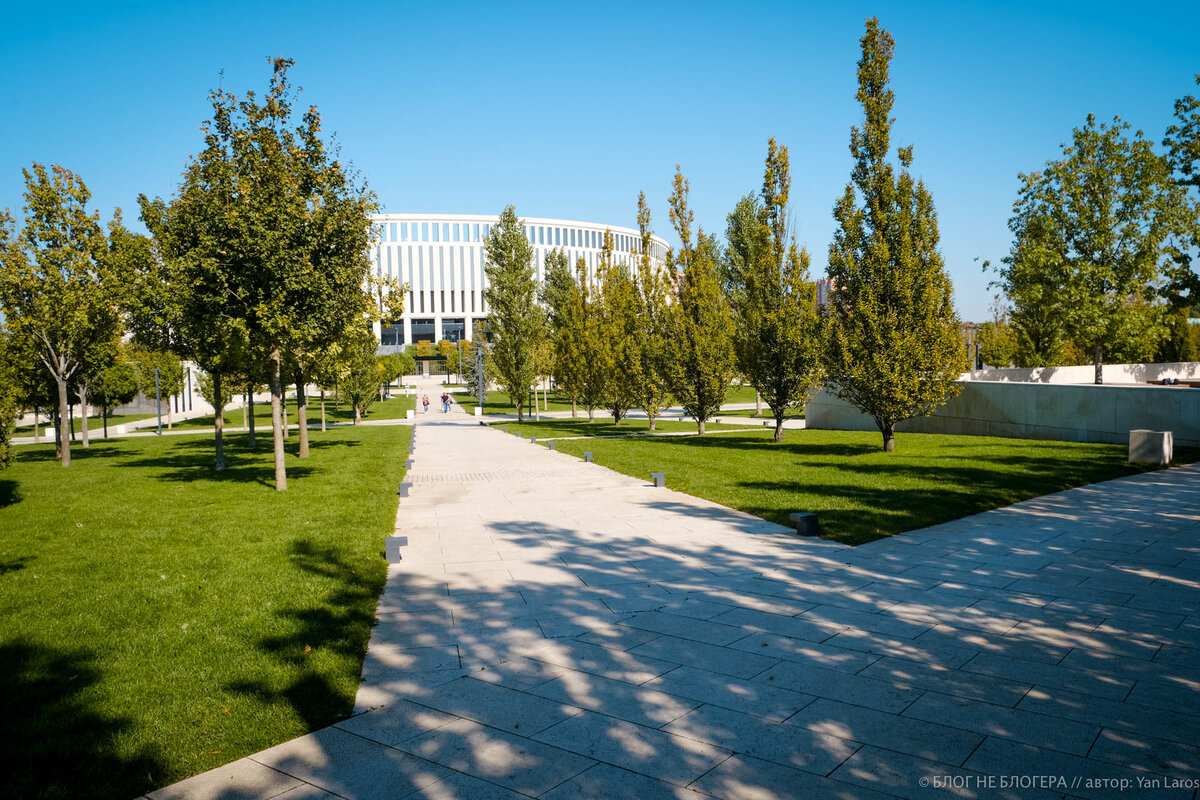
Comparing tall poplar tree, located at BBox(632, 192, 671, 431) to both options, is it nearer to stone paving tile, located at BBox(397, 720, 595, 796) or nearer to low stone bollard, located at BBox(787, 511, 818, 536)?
low stone bollard, located at BBox(787, 511, 818, 536)

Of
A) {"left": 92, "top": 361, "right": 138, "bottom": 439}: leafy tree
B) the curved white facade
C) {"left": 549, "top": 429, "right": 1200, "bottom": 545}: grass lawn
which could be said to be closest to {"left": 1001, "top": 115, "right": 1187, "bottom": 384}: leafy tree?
{"left": 549, "top": 429, "right": 1200, "bottom": 545}: grass lawn

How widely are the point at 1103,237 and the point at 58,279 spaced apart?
3623cm

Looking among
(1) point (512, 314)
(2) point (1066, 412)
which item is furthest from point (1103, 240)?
(1) point (512, 314)

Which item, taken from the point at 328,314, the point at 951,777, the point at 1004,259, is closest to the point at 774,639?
the point at 951,777

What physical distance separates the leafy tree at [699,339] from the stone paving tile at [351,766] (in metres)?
21.0

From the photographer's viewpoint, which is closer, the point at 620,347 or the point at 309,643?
the point at 309,643

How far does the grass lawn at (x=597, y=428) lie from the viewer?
29556 millimetres

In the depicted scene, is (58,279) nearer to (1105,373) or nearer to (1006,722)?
(1006,722)

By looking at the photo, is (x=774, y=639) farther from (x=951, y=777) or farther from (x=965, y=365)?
(x=965, y=365)

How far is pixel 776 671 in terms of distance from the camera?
5.12m

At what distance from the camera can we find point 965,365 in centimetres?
1698

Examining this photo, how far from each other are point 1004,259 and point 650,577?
31.4 meters

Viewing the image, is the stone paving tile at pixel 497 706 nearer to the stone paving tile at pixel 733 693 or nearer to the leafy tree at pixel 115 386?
the stone paving tile at pixel 733 693

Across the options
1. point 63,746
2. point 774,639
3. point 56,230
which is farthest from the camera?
point 56,230
